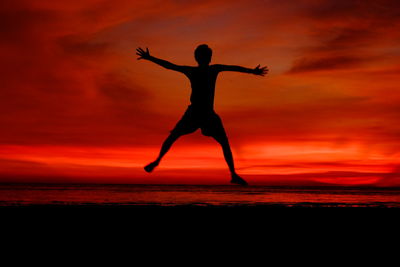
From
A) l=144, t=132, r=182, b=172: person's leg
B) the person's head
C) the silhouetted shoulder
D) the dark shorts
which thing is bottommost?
l=144, t=132, r=182, b=172: person's leg

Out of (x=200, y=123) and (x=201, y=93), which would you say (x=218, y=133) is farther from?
(x=201, y=93)

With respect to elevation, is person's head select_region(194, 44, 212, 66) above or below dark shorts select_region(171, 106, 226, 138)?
above

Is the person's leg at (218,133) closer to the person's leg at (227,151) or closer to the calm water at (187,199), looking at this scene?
the person's leg at (227,151)

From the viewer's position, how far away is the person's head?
7359 millimetres

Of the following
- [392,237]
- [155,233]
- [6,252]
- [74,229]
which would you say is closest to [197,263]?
[155,233]

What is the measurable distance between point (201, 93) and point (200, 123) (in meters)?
0.54

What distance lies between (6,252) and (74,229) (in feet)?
6.68

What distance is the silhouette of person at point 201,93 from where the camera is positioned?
24.1ft

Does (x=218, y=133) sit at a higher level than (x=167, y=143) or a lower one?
higher

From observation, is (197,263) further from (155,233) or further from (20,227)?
(20,227)

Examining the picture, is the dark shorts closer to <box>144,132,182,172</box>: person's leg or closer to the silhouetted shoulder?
<box>144,132,182,172</box>: person's leg

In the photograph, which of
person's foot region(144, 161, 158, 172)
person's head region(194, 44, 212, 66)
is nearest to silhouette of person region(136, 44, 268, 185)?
person's head region(194, 44, 212, 66)

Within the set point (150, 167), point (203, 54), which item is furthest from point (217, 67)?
point (150, 167)

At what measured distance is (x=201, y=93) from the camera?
7496mm
